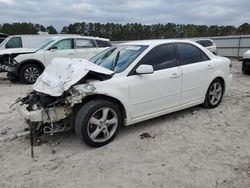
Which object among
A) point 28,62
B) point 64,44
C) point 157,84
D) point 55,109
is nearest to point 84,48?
point 64,44

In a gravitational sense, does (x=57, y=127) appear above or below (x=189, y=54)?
below

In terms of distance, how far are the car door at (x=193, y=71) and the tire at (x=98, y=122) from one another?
1661 millimetres

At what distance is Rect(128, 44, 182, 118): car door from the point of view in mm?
4855

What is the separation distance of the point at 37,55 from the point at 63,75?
22.3ft

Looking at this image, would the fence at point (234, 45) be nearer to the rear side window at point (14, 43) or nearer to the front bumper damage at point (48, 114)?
the rear side window at point (14, 43)

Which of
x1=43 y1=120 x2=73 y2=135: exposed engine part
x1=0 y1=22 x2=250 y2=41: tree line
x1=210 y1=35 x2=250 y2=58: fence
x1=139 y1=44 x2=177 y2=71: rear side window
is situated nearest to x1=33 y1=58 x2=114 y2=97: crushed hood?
x1=43 y1=120 x2=73 y2=135: exposed engine part

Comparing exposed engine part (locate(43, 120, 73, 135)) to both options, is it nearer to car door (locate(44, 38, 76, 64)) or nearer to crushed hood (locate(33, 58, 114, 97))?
crushed hood (locate(33, 58, 114, 97))

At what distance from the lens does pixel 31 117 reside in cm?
425

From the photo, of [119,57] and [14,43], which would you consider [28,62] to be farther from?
[119,57]

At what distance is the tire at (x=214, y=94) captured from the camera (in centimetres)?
625

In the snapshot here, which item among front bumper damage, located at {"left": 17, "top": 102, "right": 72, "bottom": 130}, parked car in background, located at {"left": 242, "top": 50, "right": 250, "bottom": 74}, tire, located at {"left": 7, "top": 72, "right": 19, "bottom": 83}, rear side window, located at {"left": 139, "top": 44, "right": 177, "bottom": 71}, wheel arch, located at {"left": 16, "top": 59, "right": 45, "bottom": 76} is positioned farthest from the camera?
parked car in background, located at {"left": 242, "top": 50, "right": 250, "bottom": 74}

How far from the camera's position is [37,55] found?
1091 cm

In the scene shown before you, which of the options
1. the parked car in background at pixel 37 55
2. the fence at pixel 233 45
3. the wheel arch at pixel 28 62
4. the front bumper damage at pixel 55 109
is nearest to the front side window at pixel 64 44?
the parked car in background at pixel 37 55

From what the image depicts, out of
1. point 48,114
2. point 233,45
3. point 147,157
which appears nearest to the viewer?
point 147,157
